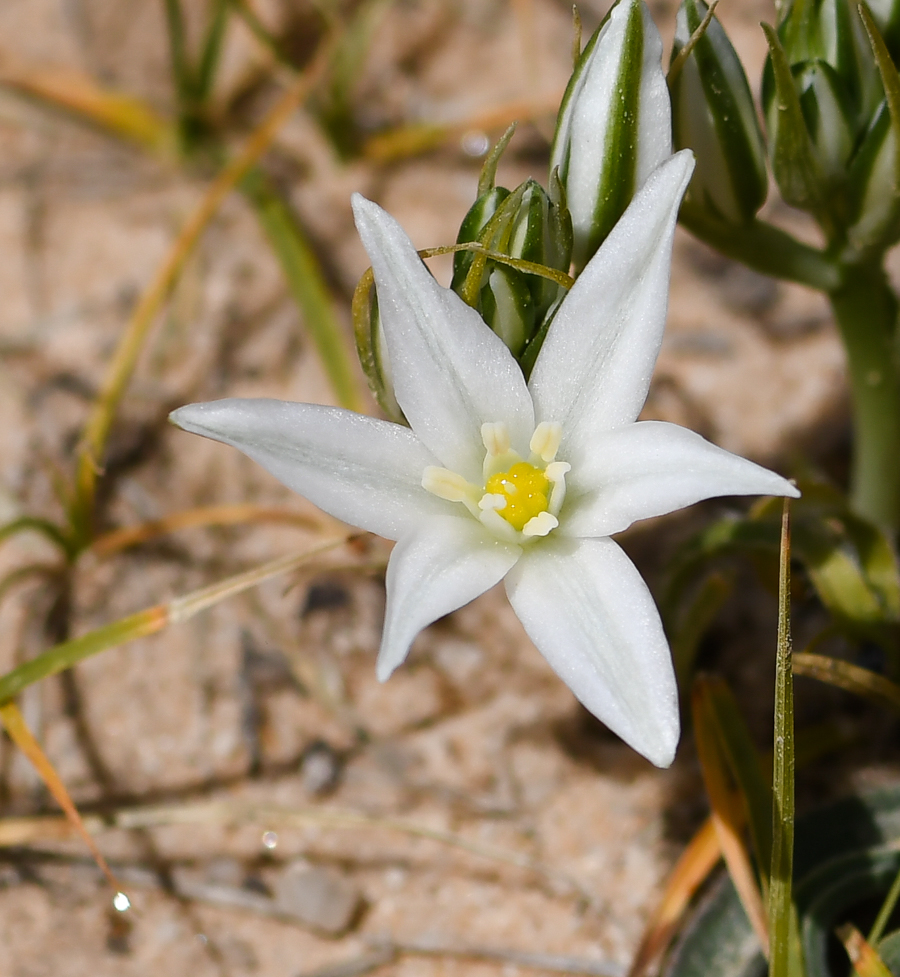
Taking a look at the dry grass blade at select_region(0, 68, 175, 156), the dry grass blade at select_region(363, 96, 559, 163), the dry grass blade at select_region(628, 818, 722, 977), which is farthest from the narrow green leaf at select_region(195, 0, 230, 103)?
the dry grass blade at select_region(628, 818, 722, 977)

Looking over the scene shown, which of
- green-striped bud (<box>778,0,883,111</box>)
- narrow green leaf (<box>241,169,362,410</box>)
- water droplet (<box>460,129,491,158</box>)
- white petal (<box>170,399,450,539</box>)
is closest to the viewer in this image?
white petal (<box>170,399,450,539</box>)

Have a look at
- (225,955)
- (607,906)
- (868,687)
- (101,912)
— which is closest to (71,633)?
(101,912)

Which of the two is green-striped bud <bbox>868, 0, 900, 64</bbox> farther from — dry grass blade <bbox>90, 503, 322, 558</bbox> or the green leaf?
dry grass blade <bbox>90, 503, 322, 558</bbox>

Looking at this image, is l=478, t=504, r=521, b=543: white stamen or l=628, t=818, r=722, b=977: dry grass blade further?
l=628, t=818, r=722, b=977: dry grass blade

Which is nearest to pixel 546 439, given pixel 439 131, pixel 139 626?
pixel 139 626

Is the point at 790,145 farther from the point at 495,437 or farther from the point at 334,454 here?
the point at 334,454

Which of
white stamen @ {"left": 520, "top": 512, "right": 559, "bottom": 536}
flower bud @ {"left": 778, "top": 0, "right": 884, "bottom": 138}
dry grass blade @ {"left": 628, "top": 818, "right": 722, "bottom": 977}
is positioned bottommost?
dry grass blade @ {"left": 628, "top": 818, "right": 722, "bottom": 977}

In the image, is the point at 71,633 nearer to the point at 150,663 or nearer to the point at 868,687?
the point at 150,663
